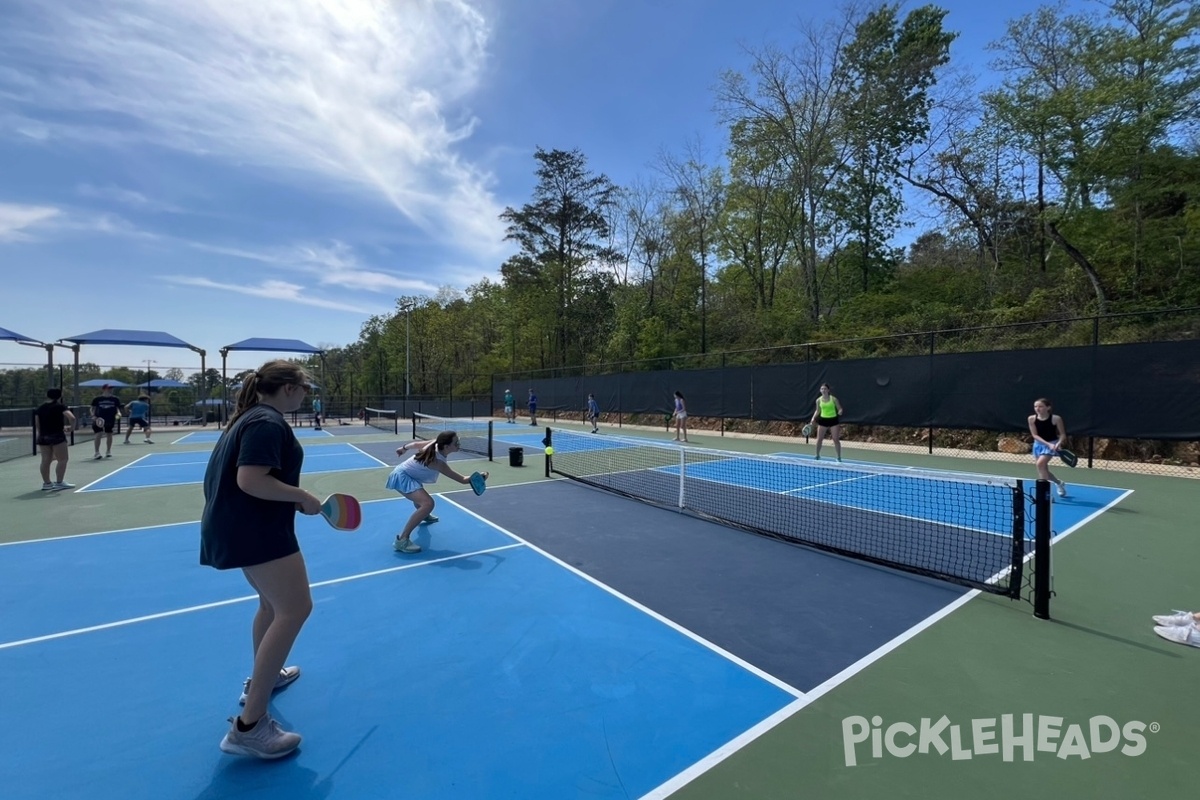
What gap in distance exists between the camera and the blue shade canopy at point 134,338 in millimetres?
19250

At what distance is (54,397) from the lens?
857 centimetres

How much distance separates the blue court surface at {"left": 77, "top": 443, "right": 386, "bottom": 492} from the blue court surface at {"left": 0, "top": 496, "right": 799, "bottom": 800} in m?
5.06

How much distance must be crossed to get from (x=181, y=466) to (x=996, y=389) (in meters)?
18.1

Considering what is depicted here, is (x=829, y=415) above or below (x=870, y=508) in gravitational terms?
above

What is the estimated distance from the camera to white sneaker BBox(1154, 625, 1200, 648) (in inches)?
131

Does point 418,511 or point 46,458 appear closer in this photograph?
point 418,511

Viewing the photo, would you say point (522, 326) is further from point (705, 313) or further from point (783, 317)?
point (783, 317)

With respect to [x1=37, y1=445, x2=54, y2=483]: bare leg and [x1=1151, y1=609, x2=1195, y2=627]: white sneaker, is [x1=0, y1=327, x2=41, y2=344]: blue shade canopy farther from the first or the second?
[x1=1151, y1=609, x2=1195, y2=627]: white sneaker

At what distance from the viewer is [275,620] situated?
7.64 ft

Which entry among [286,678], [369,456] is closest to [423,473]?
[286,678]

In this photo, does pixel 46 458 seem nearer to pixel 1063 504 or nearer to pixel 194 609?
pixel 194 609

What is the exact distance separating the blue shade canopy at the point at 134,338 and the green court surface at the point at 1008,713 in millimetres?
24738

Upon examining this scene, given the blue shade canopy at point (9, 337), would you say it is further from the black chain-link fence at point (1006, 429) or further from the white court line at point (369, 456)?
the black chain-link fence at point (1006, 429)

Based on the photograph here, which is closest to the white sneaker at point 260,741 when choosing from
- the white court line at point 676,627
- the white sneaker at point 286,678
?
the white sneaker at point 286,678
